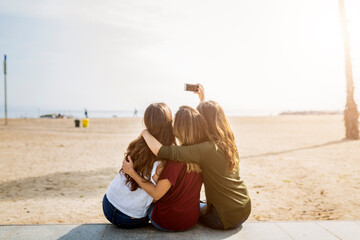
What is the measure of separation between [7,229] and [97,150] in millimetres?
9138

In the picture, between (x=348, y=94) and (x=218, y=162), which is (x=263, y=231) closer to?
(x=218, y=162)

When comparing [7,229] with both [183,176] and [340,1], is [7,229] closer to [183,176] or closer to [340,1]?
[183,176]

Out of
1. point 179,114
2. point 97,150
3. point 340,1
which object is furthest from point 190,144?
point 340,1

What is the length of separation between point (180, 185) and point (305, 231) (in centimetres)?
161

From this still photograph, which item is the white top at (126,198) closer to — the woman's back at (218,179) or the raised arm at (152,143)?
the raised arm at (152,143)

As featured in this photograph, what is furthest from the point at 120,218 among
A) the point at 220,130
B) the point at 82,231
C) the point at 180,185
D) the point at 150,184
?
the point at 220,130

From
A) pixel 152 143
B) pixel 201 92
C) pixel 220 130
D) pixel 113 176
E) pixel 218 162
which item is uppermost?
pixel 201 92

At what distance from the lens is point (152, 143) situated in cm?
322

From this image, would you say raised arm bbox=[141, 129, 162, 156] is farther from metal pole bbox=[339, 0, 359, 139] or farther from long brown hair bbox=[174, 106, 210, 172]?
metal pole bbox=[339, 0, 359, 139]

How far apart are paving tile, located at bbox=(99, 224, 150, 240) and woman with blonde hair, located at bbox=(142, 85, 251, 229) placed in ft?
2.64

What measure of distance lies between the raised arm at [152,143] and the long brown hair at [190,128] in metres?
0.22

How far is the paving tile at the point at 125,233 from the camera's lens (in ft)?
11.4

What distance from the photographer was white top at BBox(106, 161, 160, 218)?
3.46m

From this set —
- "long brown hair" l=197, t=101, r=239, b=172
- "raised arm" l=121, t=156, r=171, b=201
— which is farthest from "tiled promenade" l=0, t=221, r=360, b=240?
"long brown hair" l=197, t=101, r=239, b=172
